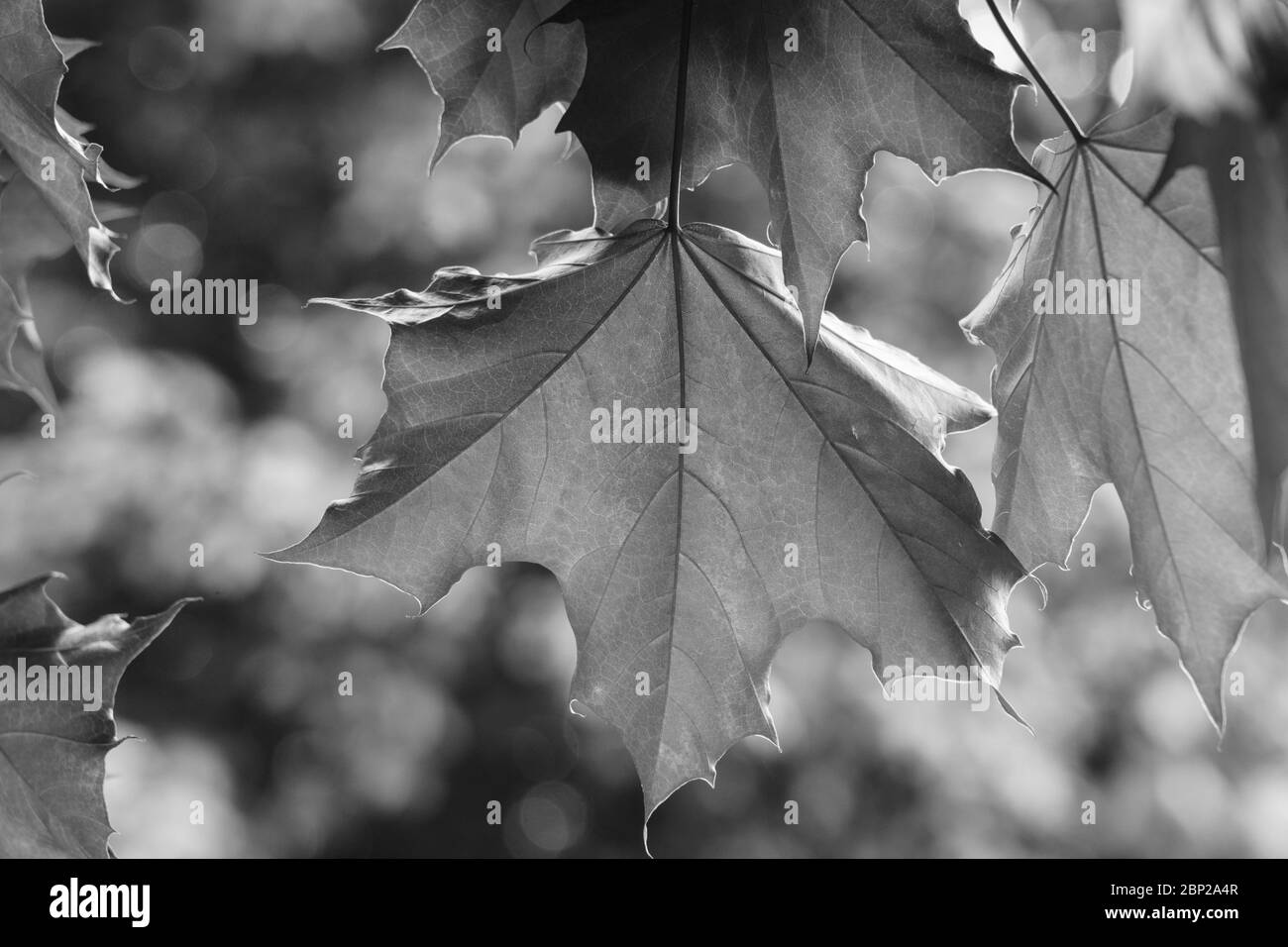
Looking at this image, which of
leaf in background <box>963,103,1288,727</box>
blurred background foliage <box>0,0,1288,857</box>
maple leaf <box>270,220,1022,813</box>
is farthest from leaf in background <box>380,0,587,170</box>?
blurred background foliage <box>0,0,1288,857</box>

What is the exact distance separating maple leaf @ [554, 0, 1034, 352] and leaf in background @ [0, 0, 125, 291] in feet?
0.72

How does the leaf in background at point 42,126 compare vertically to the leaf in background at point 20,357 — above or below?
above

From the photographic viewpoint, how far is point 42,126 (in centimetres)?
48

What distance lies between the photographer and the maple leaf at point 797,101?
0.44 m

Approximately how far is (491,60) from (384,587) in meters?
2.43

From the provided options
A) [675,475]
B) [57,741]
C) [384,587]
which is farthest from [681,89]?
[384,587]

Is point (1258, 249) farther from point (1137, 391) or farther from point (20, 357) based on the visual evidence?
point (20, 357)

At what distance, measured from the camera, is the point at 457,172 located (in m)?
3.25

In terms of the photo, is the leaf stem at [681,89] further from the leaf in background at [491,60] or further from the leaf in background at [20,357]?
the leaf in background at [20,357]

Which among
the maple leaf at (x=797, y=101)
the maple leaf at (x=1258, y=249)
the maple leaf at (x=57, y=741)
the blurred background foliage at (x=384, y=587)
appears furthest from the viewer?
the blurred background foliage at (x=384, y=587)

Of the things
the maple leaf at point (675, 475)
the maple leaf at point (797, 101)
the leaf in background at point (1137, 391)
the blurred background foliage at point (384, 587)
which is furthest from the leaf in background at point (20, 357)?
the blurred background foliage at point (384, 587)

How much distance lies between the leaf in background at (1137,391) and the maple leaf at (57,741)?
0.47 m
